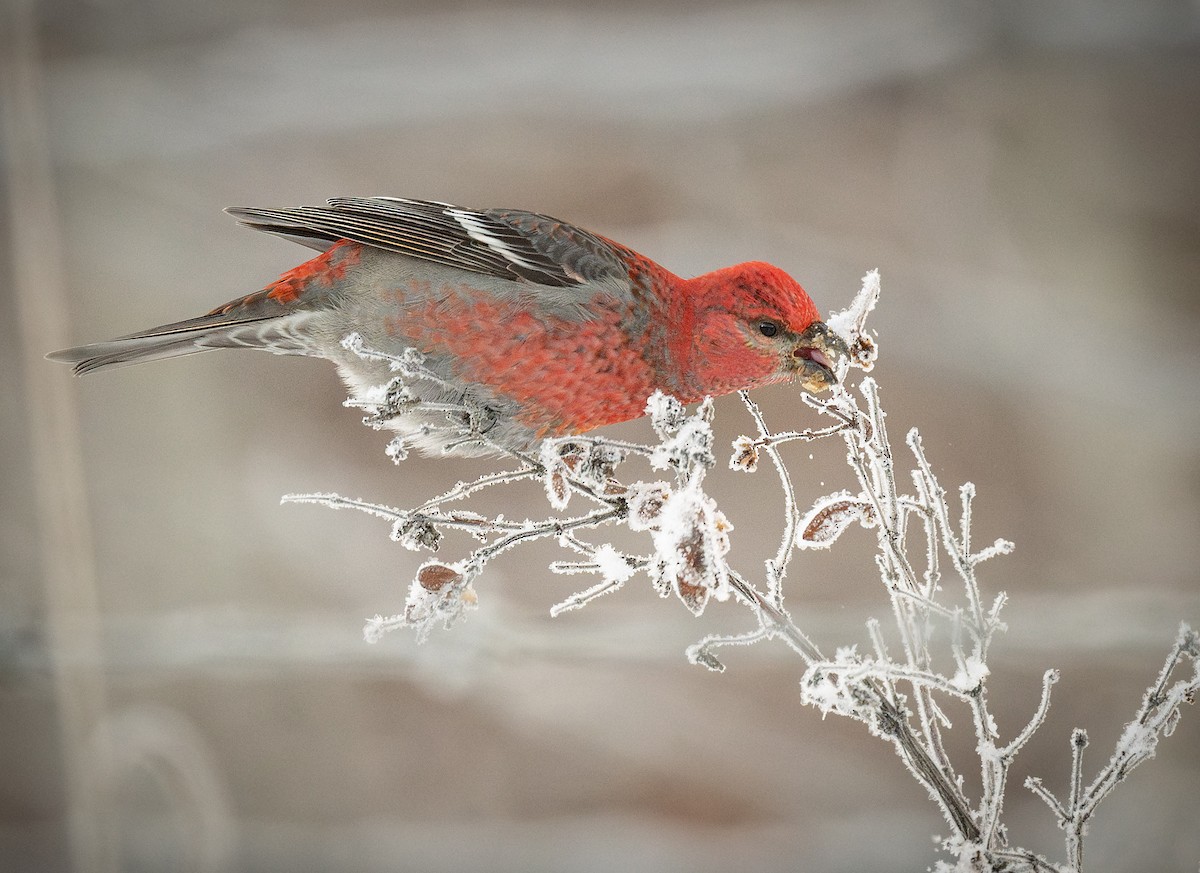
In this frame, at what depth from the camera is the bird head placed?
78 cm

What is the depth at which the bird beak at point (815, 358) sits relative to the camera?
2.51 feet

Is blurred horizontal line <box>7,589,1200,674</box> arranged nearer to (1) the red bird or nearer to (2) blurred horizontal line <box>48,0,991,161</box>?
(1) the red bird

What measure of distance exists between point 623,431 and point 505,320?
0.73 meters

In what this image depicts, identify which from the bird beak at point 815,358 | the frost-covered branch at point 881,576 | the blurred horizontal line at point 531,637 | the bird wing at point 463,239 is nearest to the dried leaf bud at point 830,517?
the frost-covered branch at point 881,576

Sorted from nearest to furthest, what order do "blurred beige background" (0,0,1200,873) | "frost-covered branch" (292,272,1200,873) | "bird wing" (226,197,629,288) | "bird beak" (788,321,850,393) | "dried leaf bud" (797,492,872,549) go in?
"frost-covered branch" (292,272,1200,873) → "dried leaf bud" (797,492,872,549) → "bird beak" (788,321,850,393) → "bird wing" (226,197,629,288) → "blurred beige background" (0,0,1200,873)

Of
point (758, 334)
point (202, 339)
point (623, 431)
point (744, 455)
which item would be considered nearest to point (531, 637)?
point (623, 431)

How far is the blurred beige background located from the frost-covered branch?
0.92 meters

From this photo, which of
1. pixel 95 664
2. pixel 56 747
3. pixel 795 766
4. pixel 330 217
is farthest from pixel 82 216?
pixel 795 766

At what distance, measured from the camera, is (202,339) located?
955 mm

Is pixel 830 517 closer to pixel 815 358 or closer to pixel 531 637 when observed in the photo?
pixel 815 358

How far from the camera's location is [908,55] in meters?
1.74

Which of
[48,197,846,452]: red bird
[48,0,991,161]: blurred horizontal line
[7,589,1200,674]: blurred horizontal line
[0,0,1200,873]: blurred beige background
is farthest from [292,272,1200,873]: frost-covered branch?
[48,0,991,161]: blurred horizontal line

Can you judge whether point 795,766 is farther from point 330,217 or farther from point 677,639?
point 330,217

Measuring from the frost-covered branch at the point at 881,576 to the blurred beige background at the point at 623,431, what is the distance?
0.92 m
